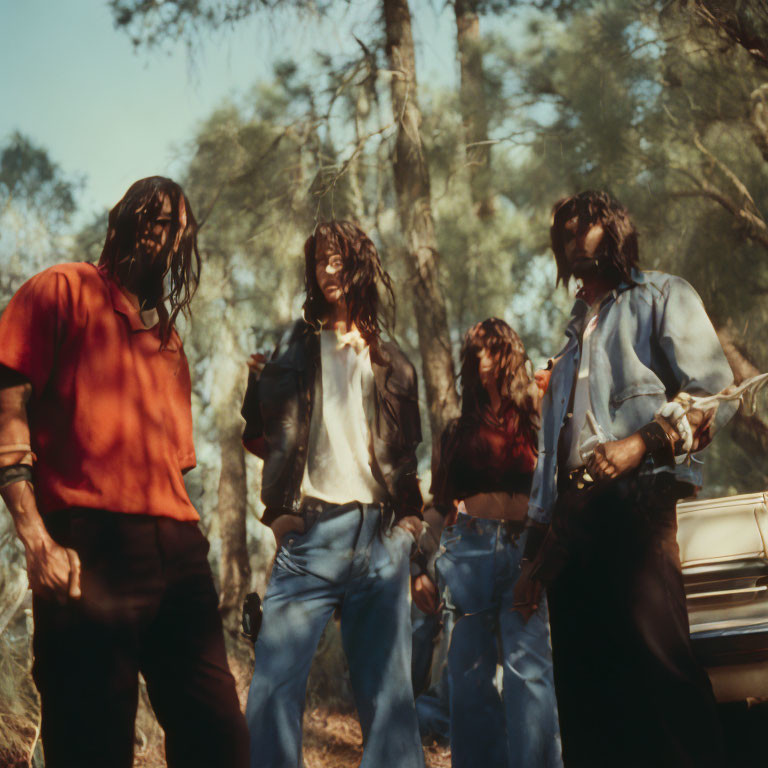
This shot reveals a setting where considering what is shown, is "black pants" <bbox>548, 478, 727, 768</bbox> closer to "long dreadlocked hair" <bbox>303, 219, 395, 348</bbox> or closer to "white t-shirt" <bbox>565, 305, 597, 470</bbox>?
"white t-shirt" <bbox>565, 305, 597, 470</bbox>

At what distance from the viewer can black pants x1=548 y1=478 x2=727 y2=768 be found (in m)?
2.32

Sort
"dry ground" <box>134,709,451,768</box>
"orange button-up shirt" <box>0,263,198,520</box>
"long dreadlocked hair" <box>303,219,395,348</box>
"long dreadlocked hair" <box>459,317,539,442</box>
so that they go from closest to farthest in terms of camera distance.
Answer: "orange button-up shirt" <box>0,263,198,520</box>, "long dreadlocked hair" <box>303,219,395,348</box>, "long dreadlocked hair" <box>459,317,539,442</box>, "dry ground" <box>134,709,451,768</box>

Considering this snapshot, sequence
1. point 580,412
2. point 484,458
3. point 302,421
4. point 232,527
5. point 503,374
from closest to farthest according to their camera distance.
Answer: point 580,412 < point 302,421 < point 484,458 < point 503,374 < point 232,527

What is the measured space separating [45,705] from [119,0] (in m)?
7.23

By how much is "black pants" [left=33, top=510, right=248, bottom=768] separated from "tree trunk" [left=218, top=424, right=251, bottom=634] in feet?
25.1

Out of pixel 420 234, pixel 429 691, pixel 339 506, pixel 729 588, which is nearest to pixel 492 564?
pixel 339 506

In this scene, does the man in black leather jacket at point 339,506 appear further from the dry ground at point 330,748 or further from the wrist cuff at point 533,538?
the dry ground at point 330,748

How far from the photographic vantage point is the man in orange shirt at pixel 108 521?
1986 millimetres

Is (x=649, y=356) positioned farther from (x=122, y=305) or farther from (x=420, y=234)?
(x=420, y=234)

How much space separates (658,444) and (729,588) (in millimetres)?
1847

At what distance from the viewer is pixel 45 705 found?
198cm

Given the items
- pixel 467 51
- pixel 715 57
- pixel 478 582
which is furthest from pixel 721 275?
pixel 478 582

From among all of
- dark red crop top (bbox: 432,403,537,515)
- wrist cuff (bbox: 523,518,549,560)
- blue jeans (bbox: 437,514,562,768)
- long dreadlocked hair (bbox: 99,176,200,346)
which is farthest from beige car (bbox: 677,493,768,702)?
long dreadlocked hair (bbox: 99,176,200,346)

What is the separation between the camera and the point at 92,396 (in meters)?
2.19
